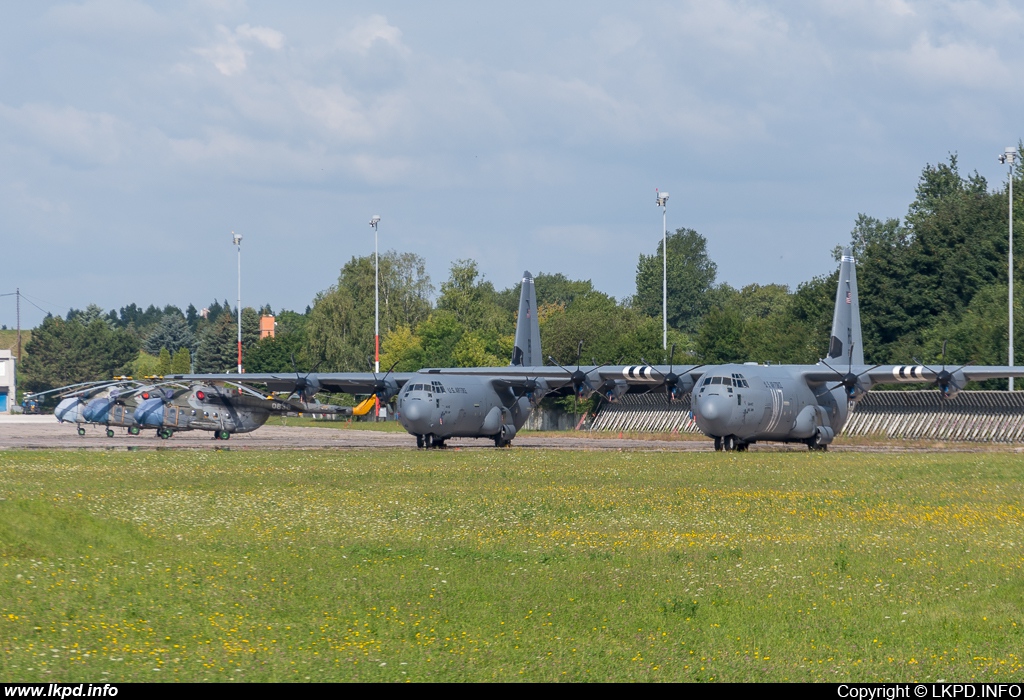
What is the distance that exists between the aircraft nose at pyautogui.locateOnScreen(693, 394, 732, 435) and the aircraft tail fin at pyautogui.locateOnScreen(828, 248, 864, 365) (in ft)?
43.0

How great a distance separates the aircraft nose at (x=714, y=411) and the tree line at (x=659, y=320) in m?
20.4

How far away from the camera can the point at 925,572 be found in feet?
50.4

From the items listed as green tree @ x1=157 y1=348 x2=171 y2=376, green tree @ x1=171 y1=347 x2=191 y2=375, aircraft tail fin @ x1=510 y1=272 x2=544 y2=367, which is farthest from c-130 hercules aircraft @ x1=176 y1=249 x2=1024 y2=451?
green tree @ x1=171 y1=347 x2=191 y2=375

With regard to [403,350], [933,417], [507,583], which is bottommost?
[507,583]

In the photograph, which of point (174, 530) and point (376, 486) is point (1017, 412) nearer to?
point (376, 486)

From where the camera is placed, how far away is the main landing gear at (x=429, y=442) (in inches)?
1790

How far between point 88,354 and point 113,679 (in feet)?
426

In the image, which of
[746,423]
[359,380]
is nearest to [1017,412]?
[746,423]

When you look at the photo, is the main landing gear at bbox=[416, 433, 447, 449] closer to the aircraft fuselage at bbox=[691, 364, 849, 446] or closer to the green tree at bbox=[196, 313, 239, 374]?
the aircraft fuselage at bbox=[691, 364, 849, 446]

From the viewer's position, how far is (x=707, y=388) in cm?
4019

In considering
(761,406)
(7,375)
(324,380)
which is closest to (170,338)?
(7,375)

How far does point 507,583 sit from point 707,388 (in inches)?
1052

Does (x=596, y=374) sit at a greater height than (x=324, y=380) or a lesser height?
greater

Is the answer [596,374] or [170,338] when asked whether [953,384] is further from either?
[170,338]
